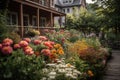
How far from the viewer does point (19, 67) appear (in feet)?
15.2

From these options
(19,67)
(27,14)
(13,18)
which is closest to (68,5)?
(27,14)

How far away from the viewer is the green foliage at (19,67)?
459 centimetres

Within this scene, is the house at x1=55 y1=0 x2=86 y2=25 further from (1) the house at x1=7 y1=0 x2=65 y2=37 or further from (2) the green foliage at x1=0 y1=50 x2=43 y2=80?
(2) the green foliage at x1=0 y1=50 x2=43 y2=80

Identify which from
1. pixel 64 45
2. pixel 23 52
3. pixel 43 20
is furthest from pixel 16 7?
pixel 23 52

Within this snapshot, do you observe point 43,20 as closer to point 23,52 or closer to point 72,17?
point 72,17

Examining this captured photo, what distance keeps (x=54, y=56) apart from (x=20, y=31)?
21.1 ft

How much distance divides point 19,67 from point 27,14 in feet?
42.3

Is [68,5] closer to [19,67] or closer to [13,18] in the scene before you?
[13,18]

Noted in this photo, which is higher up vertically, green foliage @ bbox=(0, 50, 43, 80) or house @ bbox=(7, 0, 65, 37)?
house @ bbox=(7, 0, 65, 37)

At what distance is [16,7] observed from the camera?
15117mm

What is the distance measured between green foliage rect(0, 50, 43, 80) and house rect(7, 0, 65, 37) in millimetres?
6254

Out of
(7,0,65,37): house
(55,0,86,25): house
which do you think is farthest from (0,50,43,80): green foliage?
(55,0,86,25): house

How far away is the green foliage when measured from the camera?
15.1 ft

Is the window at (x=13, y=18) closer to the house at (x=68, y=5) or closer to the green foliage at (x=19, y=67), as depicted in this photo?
the green foliage at (x=19, y=67)
